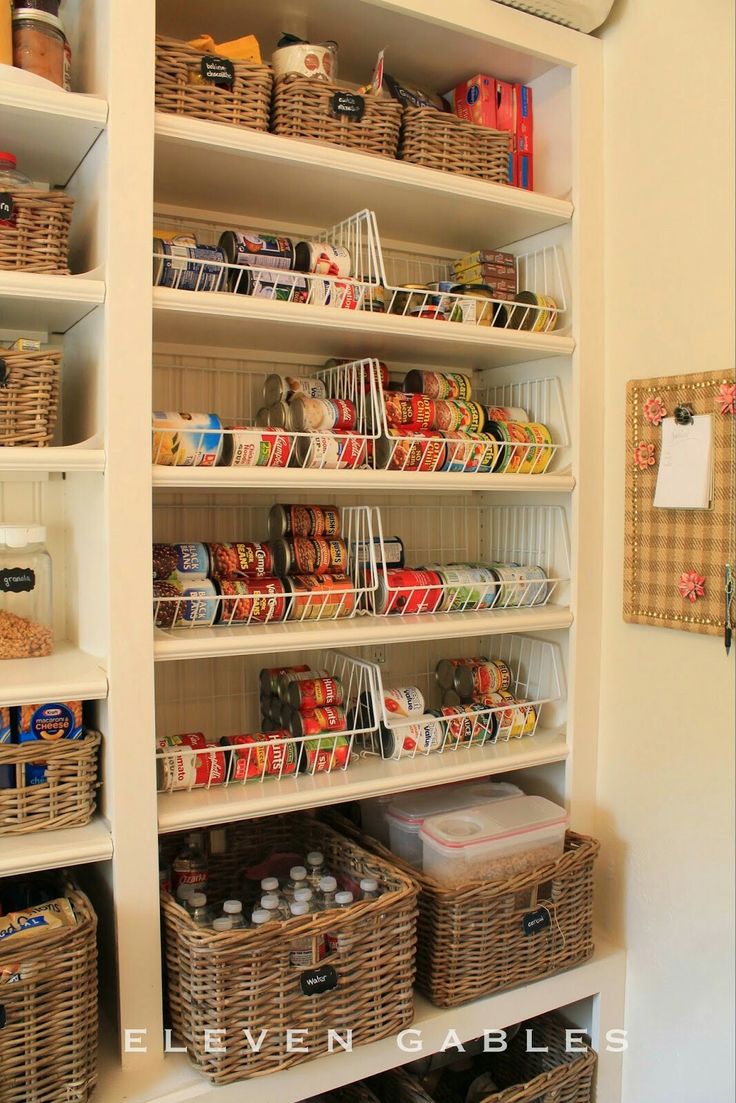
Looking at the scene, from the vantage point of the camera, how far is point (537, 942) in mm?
1757

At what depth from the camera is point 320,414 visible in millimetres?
1787

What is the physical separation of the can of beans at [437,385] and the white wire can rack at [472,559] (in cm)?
30

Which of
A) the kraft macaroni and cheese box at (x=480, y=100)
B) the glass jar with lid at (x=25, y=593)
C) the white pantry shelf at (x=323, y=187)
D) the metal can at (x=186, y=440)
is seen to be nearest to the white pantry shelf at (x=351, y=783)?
the glass jar with lid at (x=25, y=593)

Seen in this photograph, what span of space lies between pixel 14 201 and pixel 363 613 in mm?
1010

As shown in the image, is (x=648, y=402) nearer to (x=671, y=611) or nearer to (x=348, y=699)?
(x=671, y=611)

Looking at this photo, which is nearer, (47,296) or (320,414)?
(47,296)

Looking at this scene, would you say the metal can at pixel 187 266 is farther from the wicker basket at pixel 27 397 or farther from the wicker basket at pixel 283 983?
the wicker basket at pixel 283 983

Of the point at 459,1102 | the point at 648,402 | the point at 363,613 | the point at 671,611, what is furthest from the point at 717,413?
the point at 459,1102

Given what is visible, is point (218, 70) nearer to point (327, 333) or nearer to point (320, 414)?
point (327, 333)

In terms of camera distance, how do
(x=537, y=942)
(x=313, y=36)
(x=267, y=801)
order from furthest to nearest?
1. (x=313, y=36)
2. (x=537, y=942)
3. (x=267, y=801)

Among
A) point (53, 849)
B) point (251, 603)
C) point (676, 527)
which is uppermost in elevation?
point (676, 527)

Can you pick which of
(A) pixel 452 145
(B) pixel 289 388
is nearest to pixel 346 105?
(A) pixel 452 145

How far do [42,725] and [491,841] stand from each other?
0.88 meters

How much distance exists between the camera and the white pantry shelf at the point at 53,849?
4.55 ft
